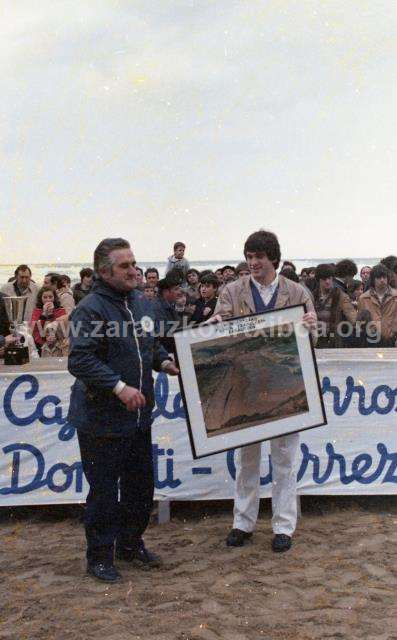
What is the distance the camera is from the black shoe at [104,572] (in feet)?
12.8

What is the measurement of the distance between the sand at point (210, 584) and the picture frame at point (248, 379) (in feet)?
2.35

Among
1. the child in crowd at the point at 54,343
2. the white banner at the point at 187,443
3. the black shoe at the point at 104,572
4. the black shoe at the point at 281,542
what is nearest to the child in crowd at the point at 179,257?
the child in crowd at the point at 54,343

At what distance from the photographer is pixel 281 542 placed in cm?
430

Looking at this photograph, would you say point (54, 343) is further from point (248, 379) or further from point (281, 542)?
point (281, 542)

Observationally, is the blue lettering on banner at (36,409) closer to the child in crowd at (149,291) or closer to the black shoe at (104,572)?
the black shoe at (104,572)

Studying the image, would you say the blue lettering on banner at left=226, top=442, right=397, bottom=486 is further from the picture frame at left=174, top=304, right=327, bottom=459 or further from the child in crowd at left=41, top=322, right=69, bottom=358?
the child in crowd at left=41, top=322, right=69, bottom=358

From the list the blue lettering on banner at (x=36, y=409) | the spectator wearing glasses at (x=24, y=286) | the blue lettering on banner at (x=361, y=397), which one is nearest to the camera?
the blue lettering on banner at (x=36, y=409)

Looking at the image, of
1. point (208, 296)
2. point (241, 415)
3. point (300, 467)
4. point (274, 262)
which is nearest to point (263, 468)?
point (300, 467)

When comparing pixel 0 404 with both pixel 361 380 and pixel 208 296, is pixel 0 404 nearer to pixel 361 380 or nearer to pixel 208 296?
pixel 361 380

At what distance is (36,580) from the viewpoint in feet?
13.0

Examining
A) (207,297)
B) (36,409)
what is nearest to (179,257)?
(207,297)

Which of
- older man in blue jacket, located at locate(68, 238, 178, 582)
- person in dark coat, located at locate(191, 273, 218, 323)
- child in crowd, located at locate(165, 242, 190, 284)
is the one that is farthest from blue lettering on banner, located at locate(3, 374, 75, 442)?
Answer: child in crowd, located at locate(165, 242, 190, 284)

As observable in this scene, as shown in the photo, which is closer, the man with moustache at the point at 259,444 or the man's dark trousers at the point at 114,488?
the man's dark trousers at the point at 114,488

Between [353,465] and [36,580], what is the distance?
2306mm
